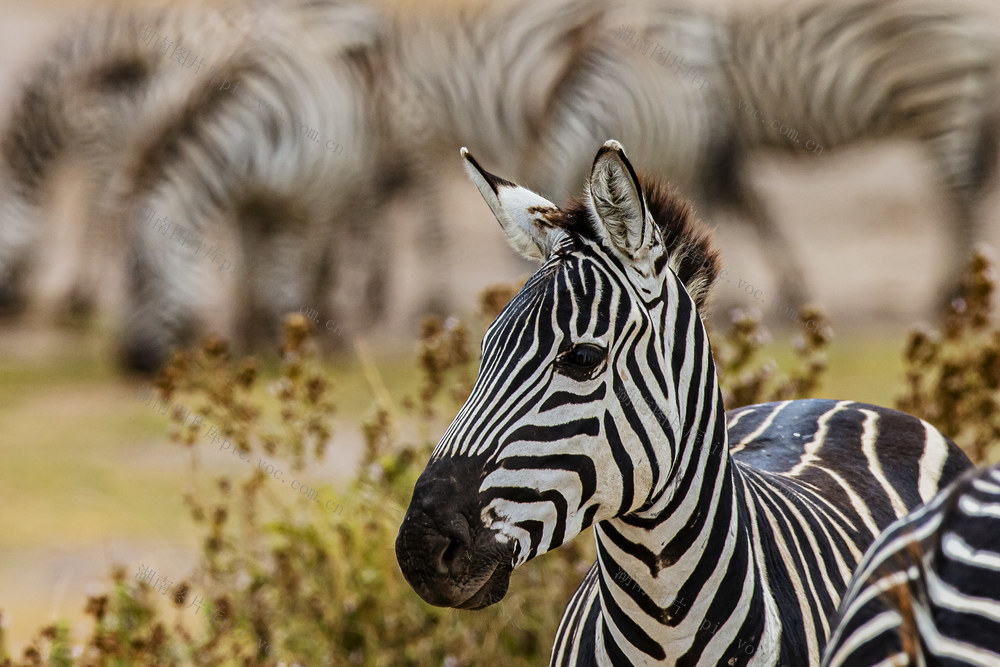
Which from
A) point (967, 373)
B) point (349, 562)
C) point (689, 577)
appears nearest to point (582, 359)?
point (689, 577)

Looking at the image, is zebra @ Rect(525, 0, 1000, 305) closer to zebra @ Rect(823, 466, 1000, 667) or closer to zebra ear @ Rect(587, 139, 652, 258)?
zebra ear @ Rect(587, 139, 652, 258)

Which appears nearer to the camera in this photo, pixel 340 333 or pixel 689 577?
pixel 689 577

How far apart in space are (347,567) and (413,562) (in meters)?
2.43

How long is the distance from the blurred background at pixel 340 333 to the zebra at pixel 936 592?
106 inches

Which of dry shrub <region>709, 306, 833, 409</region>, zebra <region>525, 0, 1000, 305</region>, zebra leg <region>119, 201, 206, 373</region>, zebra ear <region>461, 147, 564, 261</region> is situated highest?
zebra <region>525, 0, 1000, 305</region>

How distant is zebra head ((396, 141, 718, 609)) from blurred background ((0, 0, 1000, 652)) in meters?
1.97

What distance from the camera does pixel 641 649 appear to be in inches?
110

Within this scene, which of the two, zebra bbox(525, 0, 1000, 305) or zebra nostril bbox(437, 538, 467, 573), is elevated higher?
zebra bbox(525, 0, 1000, 305)

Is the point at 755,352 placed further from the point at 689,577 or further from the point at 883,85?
the point at 883,85

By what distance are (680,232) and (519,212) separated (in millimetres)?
387

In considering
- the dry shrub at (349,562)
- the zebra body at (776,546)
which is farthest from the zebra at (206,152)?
the zebra body at (776,546)

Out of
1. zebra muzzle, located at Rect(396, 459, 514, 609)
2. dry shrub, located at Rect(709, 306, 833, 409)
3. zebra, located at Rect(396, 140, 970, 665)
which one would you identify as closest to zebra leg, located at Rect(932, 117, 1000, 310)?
dry shrub, located at Rect(709, 306, 833, 409)

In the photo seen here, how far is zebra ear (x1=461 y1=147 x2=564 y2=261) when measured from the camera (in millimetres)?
2867

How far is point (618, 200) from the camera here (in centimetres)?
265
